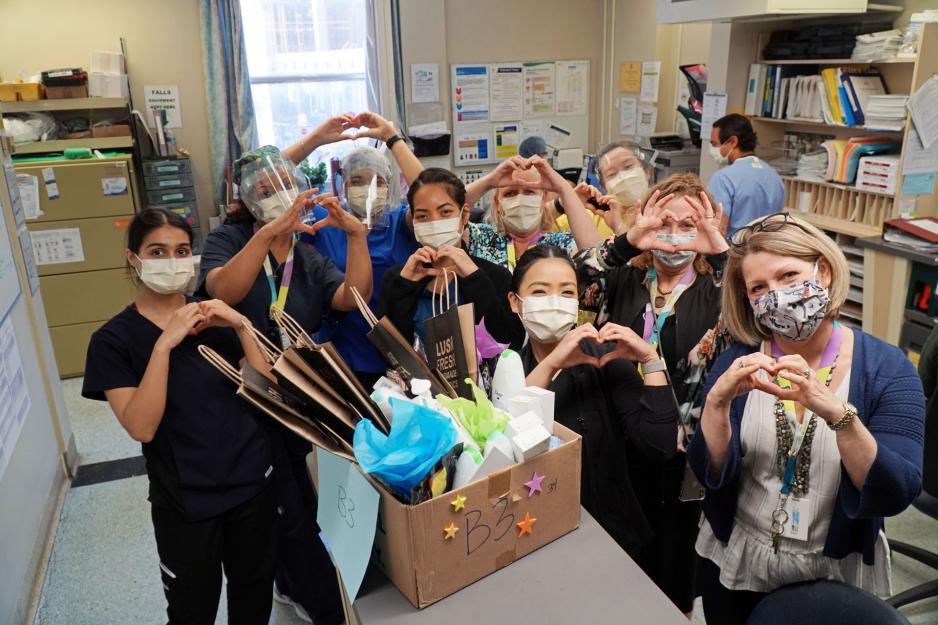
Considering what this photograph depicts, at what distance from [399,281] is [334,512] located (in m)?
0.83

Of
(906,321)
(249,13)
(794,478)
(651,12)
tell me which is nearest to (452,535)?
(794,478)

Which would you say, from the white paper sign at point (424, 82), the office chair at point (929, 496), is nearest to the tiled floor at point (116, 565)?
the office chair at point (929, 496)

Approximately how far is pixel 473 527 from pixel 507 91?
549 cm

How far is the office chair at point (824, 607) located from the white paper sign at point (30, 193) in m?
4.16

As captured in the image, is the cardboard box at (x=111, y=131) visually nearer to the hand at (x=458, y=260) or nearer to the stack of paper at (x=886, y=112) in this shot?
the hand at (x=458, y=260)

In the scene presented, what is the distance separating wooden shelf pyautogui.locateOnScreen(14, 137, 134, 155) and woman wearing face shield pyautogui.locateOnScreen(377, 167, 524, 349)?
11.0ft

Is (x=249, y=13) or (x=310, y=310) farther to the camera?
(x=249, y=13)

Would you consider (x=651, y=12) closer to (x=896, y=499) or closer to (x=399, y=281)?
(x=399, y=281)

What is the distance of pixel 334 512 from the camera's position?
47.4 inches

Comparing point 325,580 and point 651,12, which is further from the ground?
point 651,12

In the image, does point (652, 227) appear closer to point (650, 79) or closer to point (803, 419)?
point (803, 419)

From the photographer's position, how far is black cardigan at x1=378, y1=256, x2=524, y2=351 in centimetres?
186

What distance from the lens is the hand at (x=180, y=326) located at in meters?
1.56

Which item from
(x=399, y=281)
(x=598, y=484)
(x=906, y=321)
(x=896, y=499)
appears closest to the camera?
(x=896, y=499)
